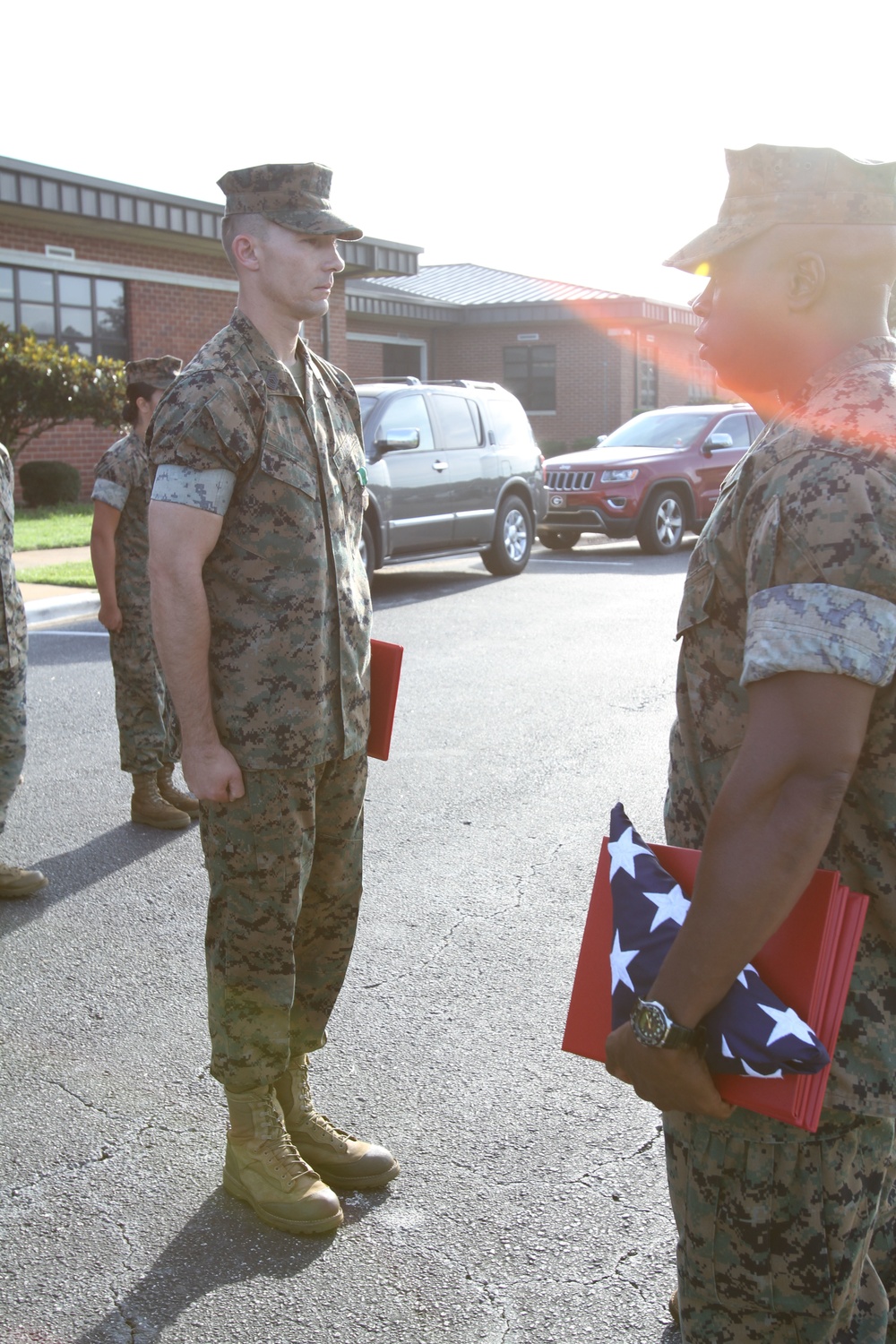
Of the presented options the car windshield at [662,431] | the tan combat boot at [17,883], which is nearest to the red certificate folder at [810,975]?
the tan combat boot at [17,883]

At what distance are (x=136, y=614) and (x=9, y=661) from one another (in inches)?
43.0

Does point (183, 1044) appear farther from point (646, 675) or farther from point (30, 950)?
point (646, 675)

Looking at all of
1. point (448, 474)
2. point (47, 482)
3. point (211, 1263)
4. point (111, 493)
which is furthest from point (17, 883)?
Answer: point (47, 482)

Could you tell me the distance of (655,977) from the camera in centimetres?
160

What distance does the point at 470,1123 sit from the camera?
3139mm

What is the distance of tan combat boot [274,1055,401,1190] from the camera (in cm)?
290

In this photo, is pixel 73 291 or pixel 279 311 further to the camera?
pixel 73 291

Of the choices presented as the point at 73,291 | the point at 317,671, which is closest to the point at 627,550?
the point at 73,291

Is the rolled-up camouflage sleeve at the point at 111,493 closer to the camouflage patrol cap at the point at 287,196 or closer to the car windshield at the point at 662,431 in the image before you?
the camouflage patrol cap at the point at 287,196

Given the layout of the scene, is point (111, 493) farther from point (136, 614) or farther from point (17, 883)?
point (17, 883)

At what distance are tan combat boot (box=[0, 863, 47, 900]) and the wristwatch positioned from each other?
3613 mm

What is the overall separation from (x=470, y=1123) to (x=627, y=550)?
13.6 metres

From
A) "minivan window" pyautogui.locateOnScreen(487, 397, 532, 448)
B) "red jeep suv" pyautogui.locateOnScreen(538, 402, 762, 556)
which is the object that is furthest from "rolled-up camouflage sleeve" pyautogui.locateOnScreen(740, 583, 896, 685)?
"red jeep suv" pyautogui.locateOnScreen(538, 402, 762, 556)

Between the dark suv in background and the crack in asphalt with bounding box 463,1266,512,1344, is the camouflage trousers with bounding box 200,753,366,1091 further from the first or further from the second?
the dark suv in background
